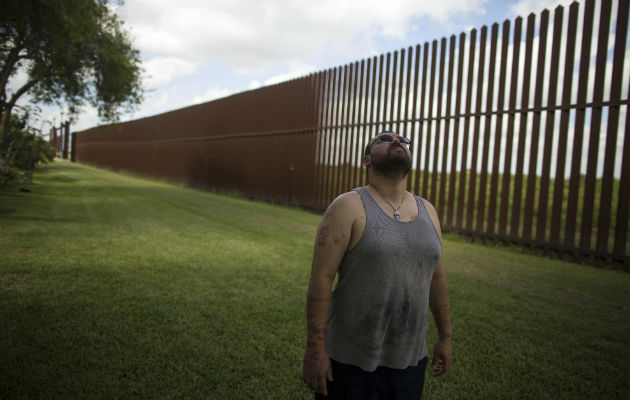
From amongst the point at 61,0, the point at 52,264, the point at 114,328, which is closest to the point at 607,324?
the point at 114,328

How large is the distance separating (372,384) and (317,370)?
0.22m

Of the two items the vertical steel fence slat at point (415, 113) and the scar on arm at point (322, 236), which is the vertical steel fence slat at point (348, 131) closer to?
the vertical steel fence slat at point (415, 113)

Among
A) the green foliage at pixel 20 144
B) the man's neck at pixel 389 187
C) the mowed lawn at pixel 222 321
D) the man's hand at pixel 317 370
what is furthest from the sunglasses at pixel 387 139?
the green foliage at pixel 20 144

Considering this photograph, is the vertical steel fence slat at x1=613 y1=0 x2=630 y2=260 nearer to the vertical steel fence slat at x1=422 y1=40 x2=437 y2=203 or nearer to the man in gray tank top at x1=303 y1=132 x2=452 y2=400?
the vertical steel fence slat at x1=422 y1=40 x2=437 y2=203

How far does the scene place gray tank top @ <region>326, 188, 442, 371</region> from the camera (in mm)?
1442

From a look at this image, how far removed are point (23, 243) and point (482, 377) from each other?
5.60 metres

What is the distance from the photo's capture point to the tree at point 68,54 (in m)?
6.29

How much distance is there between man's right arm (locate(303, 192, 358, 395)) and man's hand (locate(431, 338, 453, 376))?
54 centimetres

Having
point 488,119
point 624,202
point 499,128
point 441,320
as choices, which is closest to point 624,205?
point 624,202

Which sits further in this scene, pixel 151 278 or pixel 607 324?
pixel 151 278

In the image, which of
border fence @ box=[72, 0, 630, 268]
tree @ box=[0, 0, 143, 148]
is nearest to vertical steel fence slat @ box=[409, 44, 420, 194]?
border fence @ box=[72, 0, 630, 268]

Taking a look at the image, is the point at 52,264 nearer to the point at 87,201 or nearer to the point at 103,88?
the point at 87,201

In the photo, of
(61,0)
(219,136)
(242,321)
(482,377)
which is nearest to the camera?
(482,377)

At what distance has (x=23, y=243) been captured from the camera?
5227mm
